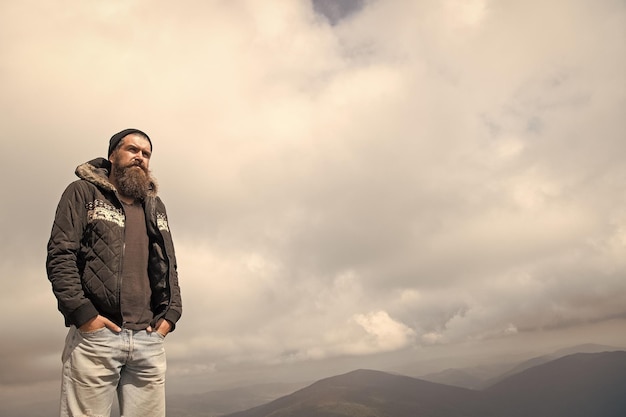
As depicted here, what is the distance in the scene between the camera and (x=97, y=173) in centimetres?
626

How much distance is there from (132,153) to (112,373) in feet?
11.7

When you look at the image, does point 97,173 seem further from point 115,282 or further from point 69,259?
point 115,282

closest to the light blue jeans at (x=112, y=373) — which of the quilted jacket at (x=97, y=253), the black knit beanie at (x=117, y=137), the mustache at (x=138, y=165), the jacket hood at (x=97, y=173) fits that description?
the quilted jacket at (x=97, y=253)

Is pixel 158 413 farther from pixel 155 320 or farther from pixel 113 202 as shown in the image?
pixel 113 202

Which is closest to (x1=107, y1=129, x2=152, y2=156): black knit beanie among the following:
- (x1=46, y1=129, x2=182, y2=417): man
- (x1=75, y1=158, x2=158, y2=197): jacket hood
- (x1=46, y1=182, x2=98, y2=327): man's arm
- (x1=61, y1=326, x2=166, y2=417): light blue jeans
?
(x1=46, y1=129, x2=182, y2=417): man

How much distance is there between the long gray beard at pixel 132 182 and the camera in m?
6.46

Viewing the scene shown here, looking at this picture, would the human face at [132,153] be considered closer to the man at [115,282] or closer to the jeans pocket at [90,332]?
the man at [115,282]

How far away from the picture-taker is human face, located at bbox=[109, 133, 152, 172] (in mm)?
6594

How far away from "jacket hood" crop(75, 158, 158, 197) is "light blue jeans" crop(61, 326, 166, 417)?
87.0 inches

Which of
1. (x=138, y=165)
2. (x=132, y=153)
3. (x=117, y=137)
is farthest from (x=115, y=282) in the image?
(x=117, y=137)

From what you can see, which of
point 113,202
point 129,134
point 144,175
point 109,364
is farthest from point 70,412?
point 129,134

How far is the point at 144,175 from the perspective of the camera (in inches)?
261

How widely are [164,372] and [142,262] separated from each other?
5.73ft

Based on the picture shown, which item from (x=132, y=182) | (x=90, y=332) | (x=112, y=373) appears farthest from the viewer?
(x=132, y=182)
